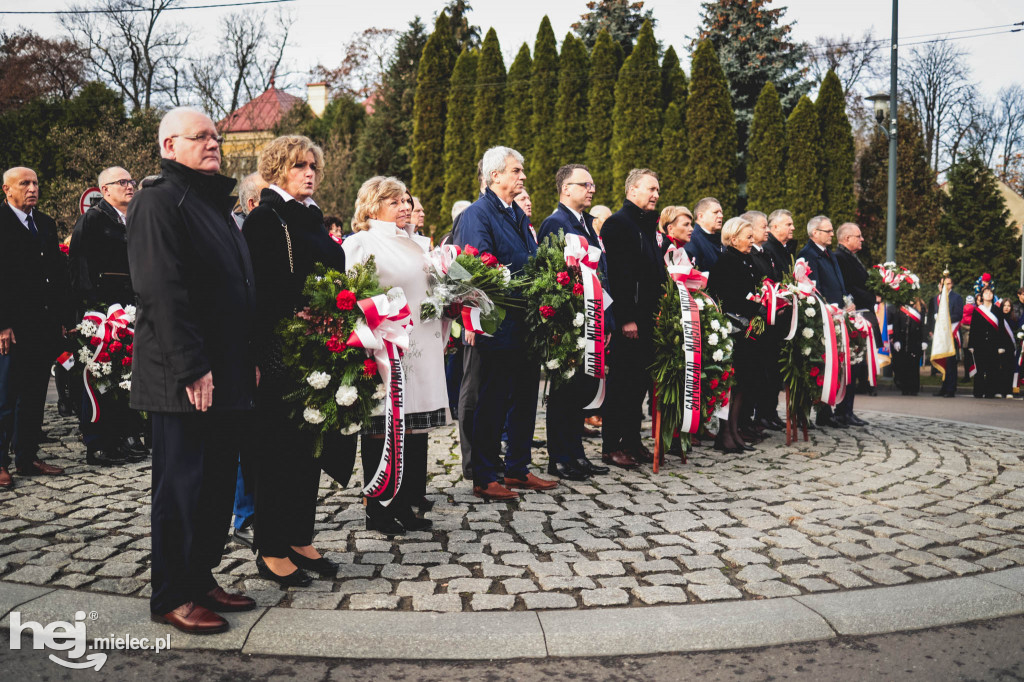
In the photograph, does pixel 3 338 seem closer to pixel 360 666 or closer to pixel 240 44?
pixel 360 666

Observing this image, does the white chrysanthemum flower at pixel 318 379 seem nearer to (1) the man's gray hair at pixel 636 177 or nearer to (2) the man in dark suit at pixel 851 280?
(1) the man's gray hair at pixel 636 177

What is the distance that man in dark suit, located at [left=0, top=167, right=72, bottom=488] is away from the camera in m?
6.07

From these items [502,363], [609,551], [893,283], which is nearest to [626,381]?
[502,363]

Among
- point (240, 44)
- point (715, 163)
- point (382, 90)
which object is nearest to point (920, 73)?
point (715, 163)

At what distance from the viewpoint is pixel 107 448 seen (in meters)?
6.73

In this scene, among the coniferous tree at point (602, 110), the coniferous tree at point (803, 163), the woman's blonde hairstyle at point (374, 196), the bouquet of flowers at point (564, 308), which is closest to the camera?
the woman's blonde hairstyle at point (374, 196)

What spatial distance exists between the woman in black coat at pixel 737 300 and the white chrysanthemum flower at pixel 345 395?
14.4 ft

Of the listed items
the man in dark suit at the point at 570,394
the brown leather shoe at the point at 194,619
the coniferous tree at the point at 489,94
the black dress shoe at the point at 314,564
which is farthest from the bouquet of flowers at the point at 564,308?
the coniferous tree at the point at 489,94

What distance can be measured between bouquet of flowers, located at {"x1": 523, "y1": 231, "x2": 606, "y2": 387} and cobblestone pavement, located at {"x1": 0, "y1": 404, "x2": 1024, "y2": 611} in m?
0.97

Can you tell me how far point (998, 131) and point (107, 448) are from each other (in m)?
47.9

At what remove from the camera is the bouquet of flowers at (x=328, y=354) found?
3.84 meters

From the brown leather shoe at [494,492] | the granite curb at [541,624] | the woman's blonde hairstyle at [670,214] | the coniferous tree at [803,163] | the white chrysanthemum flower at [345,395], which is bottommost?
the granite curb at [541,624]

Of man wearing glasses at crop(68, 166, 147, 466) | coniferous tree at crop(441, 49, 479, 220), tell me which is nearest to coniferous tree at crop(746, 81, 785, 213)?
coniferous tree at crop(441, 49, 479, 220)

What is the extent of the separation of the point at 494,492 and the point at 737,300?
10.6 ft
